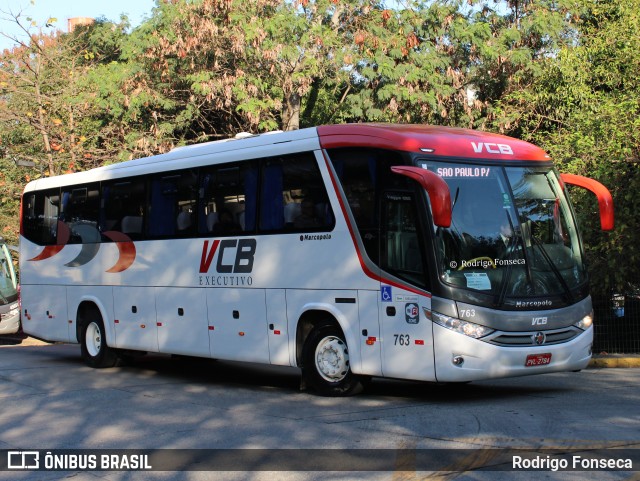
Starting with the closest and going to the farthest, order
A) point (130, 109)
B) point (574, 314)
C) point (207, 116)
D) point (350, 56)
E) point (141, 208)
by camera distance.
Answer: point (574, 314), point (141, 208), point (350, 56), point (130, 109), point (207, 116)

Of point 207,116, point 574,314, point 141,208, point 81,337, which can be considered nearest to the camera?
point 574,314

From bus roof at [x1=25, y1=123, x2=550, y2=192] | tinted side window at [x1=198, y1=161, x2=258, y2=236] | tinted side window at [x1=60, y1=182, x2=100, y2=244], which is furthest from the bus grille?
tinted side window at [x1=60, y1=182, x2=100, y2=244]

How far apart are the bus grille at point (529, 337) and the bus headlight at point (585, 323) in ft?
0.29

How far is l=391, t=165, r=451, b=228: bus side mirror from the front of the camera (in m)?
10.0

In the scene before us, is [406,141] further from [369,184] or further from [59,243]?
[59,243]

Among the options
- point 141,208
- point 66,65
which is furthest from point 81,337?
point 66,65

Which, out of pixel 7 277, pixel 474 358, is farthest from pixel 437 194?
pixel 7 277

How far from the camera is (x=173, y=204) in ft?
49.6

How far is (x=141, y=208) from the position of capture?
1596cm

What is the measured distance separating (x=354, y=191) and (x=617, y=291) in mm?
8944

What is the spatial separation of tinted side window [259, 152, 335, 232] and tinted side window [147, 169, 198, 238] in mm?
1877

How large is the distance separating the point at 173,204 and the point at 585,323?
6809mm

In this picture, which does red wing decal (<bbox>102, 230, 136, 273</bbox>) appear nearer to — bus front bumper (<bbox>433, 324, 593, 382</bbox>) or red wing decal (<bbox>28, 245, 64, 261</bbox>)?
red wing decal (<bbox>28, 245, 64, 261</bbox>)

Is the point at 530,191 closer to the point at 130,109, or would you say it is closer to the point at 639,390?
the point at 639,390
